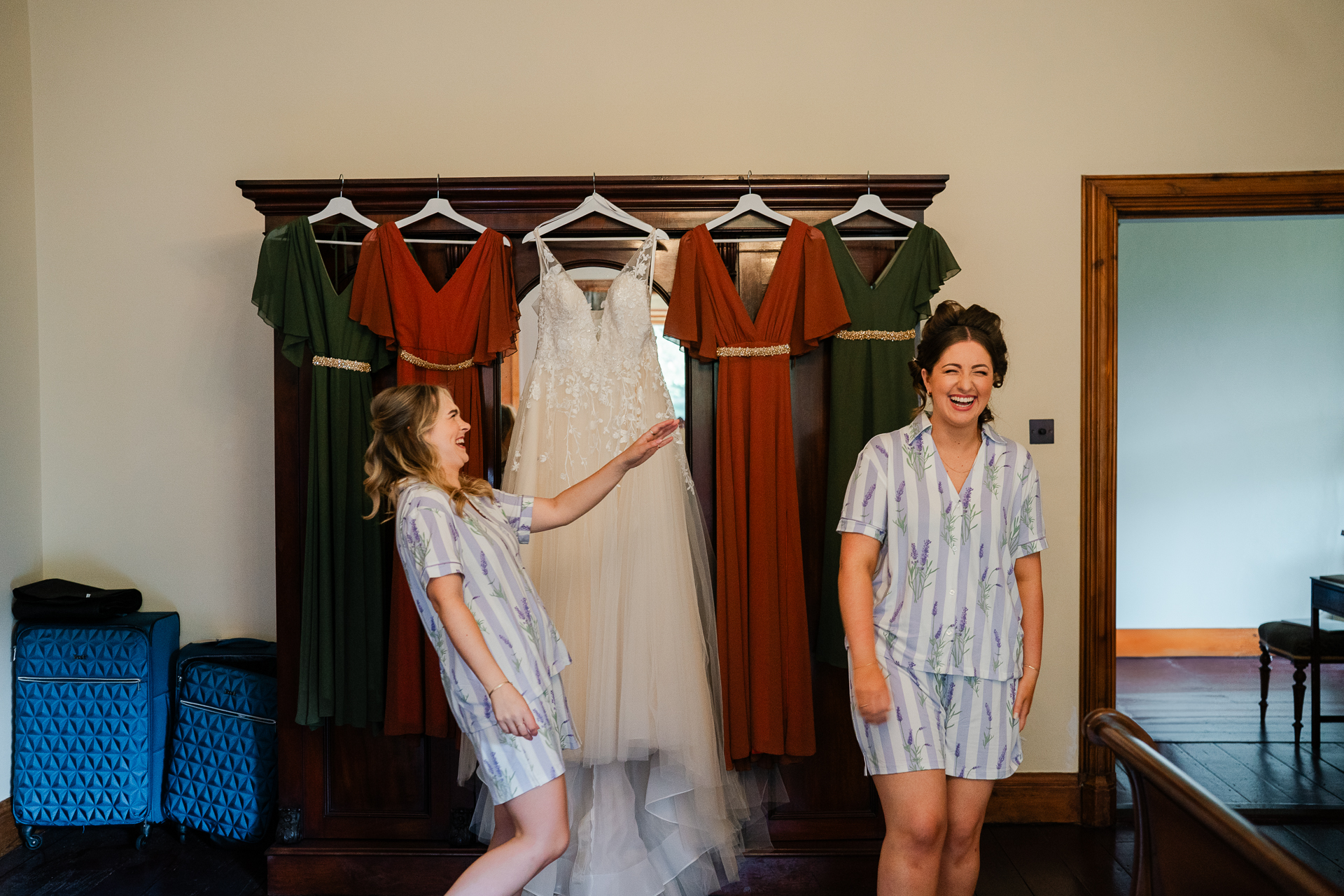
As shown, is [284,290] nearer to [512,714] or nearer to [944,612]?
[512,714]

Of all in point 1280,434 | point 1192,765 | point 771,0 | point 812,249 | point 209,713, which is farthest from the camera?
point 1280,434

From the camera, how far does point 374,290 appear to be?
248cm

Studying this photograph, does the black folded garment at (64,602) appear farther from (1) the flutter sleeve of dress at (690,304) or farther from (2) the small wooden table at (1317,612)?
(2) the small wooden table at (1317,612)

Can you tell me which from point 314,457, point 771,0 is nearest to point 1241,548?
point 771,0

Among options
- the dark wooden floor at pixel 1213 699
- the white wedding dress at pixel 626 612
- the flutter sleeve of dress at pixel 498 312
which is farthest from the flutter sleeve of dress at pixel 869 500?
the dark wooden floor at pixel 1213 699

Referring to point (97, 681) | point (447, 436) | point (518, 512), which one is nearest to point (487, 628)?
point (518, 512)

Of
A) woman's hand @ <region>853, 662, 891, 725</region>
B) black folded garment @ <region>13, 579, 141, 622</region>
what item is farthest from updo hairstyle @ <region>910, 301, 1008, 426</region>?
black folded garment @ <region>13, 579, 141, 622</region>

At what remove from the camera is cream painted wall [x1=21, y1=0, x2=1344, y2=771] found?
10.0ft

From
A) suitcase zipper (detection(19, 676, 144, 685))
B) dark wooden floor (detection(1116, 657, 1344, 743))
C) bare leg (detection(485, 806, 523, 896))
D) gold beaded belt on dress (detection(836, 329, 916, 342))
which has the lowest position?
dark wooden floor (detection(1116, 657, 1344, 743))

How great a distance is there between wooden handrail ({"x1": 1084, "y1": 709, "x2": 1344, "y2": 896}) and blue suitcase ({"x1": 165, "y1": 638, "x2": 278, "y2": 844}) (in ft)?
8.34

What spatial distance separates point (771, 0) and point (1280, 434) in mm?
4446

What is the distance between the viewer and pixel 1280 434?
5.29m

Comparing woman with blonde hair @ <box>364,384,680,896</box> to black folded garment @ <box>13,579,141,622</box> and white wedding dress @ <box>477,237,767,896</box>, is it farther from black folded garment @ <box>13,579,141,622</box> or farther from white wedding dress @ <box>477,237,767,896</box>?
black folded garment @ <box>13,579,141,622</box>

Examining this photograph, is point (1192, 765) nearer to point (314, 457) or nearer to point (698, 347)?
point (698, 347)
